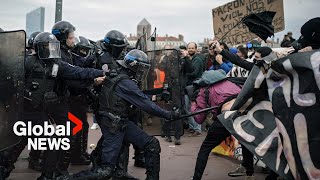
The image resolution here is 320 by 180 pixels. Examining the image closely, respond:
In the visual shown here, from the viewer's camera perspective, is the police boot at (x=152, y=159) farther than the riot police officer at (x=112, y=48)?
No

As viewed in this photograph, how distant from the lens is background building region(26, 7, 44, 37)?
37.2 ft

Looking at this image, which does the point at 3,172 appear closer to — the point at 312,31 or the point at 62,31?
the point at 62,31

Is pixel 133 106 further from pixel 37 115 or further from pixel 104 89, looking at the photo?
pixel 37 115

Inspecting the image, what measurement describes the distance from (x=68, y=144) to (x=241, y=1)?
4331mm

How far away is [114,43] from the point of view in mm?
6000

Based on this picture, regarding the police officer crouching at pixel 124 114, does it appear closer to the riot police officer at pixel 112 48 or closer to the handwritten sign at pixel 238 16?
the riot police officer at pixel 112 48

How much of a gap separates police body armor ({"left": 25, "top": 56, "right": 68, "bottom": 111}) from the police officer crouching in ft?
2.33

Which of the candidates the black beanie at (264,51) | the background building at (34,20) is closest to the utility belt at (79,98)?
the black beanie at (264,51)

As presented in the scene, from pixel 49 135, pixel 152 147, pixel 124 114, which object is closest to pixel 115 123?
pixel 124 114

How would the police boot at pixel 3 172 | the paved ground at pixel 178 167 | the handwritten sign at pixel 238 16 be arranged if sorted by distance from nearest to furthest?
the police boot at pixel 3 172 < the paved ground at pixel 178 167 < the handwritten sign at pixel 238 16

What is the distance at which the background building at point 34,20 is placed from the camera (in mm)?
11344

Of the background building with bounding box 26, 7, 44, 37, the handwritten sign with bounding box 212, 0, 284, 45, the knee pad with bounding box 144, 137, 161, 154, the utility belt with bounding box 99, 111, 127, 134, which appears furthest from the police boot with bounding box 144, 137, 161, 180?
the background building with bounding box 26, 7, 44, 37

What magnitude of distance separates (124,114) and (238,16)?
4080 mm

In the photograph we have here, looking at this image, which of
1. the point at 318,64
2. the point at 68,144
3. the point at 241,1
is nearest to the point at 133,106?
the point at 68,144
